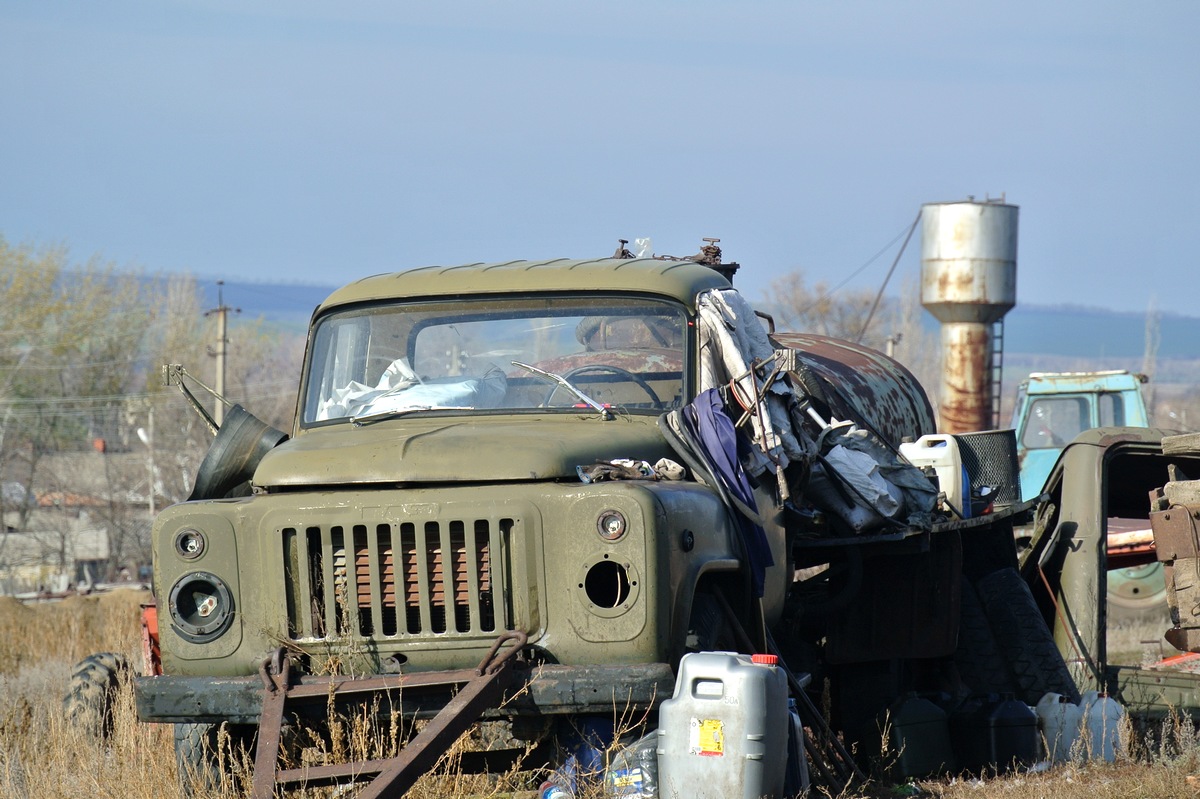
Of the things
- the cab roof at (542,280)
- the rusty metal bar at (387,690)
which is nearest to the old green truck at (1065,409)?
the cab roof at (542,280)

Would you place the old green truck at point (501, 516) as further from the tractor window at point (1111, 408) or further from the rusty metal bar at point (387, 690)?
the tractor window at point (1111, 408)

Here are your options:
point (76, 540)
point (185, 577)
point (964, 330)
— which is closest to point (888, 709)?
point (185, 577)

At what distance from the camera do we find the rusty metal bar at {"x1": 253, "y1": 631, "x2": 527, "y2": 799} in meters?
5.10

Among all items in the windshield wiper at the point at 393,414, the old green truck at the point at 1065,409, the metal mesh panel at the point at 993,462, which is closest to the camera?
the windshield wiper at the point at 393,414

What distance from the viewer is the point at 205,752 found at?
597 centimetres

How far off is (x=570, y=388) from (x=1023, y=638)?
3603mm

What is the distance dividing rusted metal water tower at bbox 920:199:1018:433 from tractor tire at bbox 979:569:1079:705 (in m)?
13.3

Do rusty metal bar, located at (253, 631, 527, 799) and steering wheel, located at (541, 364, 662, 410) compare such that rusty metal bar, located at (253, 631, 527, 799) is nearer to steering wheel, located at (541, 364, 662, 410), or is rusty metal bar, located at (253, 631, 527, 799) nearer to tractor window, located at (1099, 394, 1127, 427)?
steering wheel, located at (541, 364, 662, 410)

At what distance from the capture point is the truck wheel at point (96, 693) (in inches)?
324

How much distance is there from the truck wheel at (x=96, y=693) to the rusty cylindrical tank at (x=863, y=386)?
428 cm

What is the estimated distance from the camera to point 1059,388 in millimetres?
16656

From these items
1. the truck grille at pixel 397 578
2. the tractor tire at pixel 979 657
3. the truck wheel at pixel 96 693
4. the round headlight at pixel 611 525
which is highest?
the round headlight at pixel 611 525

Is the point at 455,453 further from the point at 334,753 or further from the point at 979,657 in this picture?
the point at 979,657

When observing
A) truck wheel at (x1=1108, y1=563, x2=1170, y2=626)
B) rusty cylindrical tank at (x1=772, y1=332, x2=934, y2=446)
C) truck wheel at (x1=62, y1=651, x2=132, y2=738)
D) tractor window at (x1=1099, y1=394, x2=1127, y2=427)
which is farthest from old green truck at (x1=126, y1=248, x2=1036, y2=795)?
tractor window at (x1=1099, y1=394, x2=1127, y2=427)
